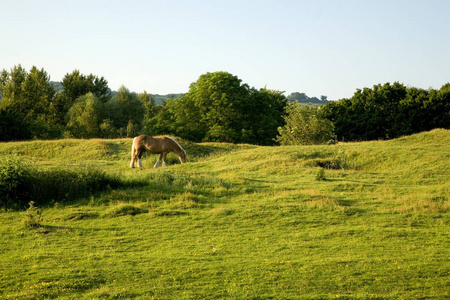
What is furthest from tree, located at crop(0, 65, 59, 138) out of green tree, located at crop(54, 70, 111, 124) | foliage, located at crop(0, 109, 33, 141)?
foliage, located at crop(0, 109, 33, 141)

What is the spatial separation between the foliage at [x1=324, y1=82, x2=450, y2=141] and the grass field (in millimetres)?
38313

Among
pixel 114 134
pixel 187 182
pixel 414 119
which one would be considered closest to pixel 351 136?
pixel 414 119

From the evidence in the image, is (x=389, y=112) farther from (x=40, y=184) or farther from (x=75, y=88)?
(x=75, y=88)

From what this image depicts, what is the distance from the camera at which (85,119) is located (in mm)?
76875

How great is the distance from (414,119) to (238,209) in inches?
2057

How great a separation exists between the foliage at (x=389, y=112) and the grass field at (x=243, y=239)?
38.3 metres

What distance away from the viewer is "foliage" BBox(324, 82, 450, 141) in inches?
2411

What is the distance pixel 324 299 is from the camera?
9.03m

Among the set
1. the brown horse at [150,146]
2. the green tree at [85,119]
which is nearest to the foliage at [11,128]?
the green tree at [85,119]

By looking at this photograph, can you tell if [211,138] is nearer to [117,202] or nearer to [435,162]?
[435,162]

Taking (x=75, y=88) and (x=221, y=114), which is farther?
(x=75, y=88)

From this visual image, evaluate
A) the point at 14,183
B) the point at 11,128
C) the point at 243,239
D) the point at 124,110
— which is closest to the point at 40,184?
the point at 14,183

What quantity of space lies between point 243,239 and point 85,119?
6873 cm

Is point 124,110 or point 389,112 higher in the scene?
point 124,110
